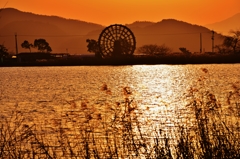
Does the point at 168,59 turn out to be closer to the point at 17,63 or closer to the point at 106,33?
the point at 106,33

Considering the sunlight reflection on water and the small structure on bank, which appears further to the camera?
the small structure on bank

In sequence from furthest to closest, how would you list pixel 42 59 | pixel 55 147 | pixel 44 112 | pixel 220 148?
1. pixel 42 59
2. pixel 44 112
3. pixel 55 147
4. pixel 220 148

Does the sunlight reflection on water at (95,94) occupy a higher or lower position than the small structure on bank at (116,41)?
lower

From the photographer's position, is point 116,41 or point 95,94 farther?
point 116,41

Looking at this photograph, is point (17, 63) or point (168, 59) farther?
point (17, 63)

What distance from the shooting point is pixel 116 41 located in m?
98.4

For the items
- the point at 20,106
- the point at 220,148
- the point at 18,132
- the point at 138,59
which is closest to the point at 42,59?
the point at 138,59

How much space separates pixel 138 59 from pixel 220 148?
3671 inches

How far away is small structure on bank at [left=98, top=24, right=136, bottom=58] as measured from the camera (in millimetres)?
97062

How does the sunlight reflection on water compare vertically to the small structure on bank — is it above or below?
below

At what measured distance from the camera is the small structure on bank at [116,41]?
97.1 metres

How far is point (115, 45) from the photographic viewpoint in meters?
97.6

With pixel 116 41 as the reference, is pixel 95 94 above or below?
below

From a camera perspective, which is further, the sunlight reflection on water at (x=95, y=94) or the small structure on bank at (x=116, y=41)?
the small structure on bank at (x=116, y=41)
